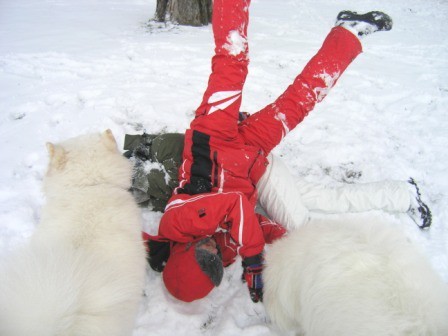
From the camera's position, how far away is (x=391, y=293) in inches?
55.2

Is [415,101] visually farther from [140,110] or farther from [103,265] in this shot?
→ [103,265]

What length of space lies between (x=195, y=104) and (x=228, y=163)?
165 centimetres

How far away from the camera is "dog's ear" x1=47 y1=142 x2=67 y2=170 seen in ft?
6.40

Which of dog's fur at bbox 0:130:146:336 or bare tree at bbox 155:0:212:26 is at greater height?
bare tree at bbox 155:0:212:26

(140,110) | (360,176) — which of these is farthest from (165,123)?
(360,176)

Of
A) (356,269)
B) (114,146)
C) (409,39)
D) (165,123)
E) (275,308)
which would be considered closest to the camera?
(356,269)

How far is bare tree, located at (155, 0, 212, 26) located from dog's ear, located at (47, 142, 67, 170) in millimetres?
5192

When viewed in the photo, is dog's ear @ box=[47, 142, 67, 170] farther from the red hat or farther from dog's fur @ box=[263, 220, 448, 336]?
dog's fur @ box=[263, 220, 448, 336]

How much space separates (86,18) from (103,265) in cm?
661

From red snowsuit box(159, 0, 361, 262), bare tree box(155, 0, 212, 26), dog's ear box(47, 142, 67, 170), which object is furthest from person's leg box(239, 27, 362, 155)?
bare tree box(155, 0, 212, 26)

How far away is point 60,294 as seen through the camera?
4.36ft

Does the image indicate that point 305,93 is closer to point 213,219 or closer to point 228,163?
point 228,163

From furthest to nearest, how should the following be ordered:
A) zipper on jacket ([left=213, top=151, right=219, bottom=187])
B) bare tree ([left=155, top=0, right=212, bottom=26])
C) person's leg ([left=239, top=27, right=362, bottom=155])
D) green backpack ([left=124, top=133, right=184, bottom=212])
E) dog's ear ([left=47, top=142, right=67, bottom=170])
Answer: bare tree ([left=155, top=0, right=212, bottom=26]) < person's leg ([left=239, top=27, right=362, bottom=155]) < green backpack ([left=124, top=133, right=184, bottom=212]) < zipper on jacket ([left=213, top=151, right=219, bottom=187]) < dog's ear ([left=47, top=142, right=67, bottom=170])

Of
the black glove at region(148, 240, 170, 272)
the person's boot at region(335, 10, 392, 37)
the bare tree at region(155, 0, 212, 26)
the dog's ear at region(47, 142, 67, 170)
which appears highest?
the bare tree at region(155, 0, 212, 26)
